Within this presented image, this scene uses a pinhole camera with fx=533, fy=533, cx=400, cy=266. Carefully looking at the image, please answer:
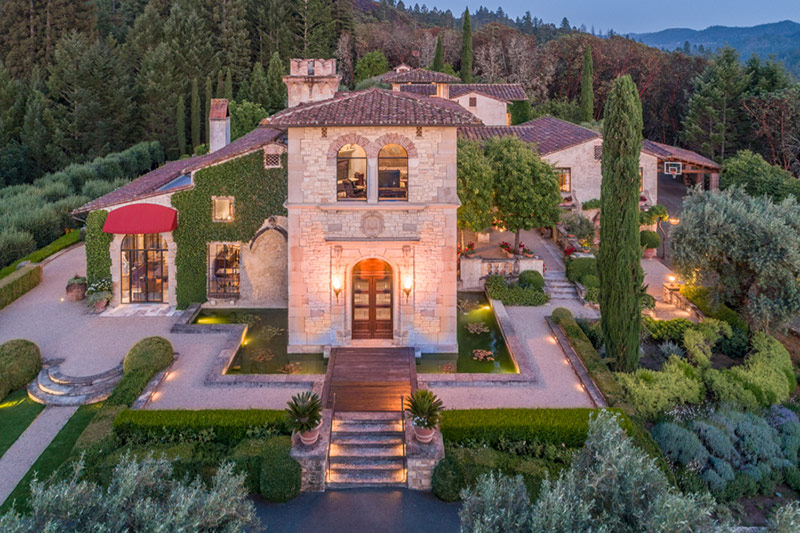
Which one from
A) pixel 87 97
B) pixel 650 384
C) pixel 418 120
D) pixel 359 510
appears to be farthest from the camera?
pixel 87 97

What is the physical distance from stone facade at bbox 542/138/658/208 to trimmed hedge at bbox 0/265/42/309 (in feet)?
97.7

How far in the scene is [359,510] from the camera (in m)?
12.1

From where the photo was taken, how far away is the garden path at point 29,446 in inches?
510

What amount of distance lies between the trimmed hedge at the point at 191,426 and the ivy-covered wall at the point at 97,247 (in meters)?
12.5

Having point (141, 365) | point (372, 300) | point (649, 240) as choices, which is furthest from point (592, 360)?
point (649, 240)

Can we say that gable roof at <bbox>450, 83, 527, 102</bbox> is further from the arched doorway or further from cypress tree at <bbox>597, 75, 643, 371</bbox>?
cypress tree at <bbox>597, 75, 643, 371</bbox>

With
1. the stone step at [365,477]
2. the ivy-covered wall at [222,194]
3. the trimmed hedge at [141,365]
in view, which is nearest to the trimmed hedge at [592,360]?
the stone step at [365,477]

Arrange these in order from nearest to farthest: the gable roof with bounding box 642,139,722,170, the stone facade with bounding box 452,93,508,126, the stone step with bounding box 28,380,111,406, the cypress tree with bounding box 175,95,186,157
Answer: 1. the stone step with bounding box 28,380,111,406
2. the gable roof with bounding box 642,139,722,170
3. the stone facade with bounding box 452,93,508,126
4. the cypress tree with bounding box 175,95,186,157

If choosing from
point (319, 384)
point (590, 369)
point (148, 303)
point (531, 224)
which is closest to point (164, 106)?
point (148, 303)

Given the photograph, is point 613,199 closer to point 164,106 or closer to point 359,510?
point 359,510

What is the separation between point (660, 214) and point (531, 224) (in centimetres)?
1125

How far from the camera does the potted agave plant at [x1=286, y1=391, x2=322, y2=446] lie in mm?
12750

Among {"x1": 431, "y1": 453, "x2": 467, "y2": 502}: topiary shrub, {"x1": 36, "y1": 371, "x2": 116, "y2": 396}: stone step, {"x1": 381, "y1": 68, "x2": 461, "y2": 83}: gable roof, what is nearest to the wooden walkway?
{"x1": 431, "y1": 453, "x2": 467, "y2": 502}: topiary shrub

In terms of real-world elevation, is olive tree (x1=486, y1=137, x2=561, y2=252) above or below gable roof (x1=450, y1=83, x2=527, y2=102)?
below
